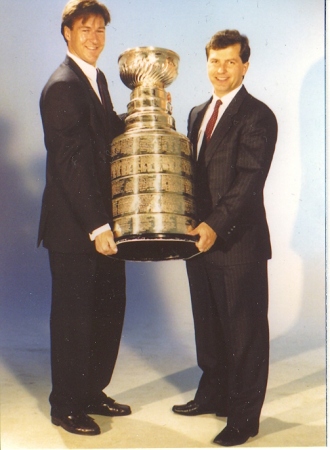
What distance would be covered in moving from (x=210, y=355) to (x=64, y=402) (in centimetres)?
79

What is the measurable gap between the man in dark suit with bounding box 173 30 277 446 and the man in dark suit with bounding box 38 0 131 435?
49 centimetres

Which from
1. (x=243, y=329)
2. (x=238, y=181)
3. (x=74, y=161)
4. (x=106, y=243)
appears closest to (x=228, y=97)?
(x=238, y=181)

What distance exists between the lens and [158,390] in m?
4.21

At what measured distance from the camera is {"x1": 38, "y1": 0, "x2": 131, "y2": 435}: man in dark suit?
3518 mm

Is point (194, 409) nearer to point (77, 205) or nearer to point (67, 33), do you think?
point (77, 205)

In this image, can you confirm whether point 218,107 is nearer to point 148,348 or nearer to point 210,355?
point 210,355

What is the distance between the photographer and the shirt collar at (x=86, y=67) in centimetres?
371

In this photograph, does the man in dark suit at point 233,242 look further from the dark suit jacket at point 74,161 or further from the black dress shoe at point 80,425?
the black dress shoe at point 80,425

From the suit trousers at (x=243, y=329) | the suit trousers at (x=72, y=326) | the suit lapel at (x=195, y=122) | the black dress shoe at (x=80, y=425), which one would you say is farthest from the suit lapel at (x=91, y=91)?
the black dress shoe at (x=80, y=425)

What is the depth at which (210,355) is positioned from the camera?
3.78m

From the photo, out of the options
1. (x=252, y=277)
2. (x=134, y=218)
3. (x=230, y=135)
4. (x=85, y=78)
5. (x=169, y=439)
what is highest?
(x=85, y=78)

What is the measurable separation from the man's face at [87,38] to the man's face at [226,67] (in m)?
0.59

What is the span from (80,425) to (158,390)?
73 cm

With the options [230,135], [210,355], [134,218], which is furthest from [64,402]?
[230,135]
